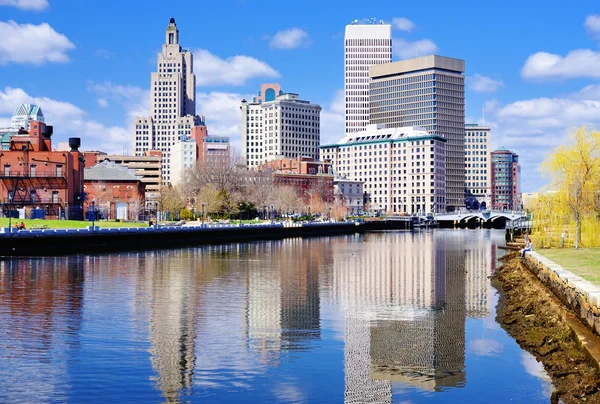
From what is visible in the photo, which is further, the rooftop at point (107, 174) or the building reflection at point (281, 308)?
the rooftop at point (107, 174)

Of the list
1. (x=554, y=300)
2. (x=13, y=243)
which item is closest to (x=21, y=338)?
(x=554, y=300)

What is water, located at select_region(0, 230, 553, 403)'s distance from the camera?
21.8 metres

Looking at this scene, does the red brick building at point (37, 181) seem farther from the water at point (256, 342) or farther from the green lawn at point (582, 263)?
the green lawn at point (582, 263)

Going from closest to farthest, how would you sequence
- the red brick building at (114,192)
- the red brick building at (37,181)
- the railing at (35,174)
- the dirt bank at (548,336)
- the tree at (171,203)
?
the dirt bank at (548,336) < the red brick building at (37,181) < the railing at (35,174) < the red brick building at (114,192) < the tree at (171,203)

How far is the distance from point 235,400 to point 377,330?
441 inches

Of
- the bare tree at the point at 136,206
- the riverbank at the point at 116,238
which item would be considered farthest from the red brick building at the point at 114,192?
the riverbank at the point at 116,238

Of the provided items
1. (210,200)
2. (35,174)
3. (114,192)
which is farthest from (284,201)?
(35,174)

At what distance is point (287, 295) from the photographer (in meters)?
42.2

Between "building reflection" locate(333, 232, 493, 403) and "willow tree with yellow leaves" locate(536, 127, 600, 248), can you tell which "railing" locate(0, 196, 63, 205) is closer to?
"building reflection" locate(333, 232, 493, 403)

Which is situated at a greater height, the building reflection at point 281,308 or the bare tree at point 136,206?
the bare tree at point 136,206

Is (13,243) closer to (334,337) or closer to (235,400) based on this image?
(334,337)

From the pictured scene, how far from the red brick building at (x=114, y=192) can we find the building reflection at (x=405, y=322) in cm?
8688

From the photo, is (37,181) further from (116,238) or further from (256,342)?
(256,342)

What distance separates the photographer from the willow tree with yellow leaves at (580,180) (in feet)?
195
